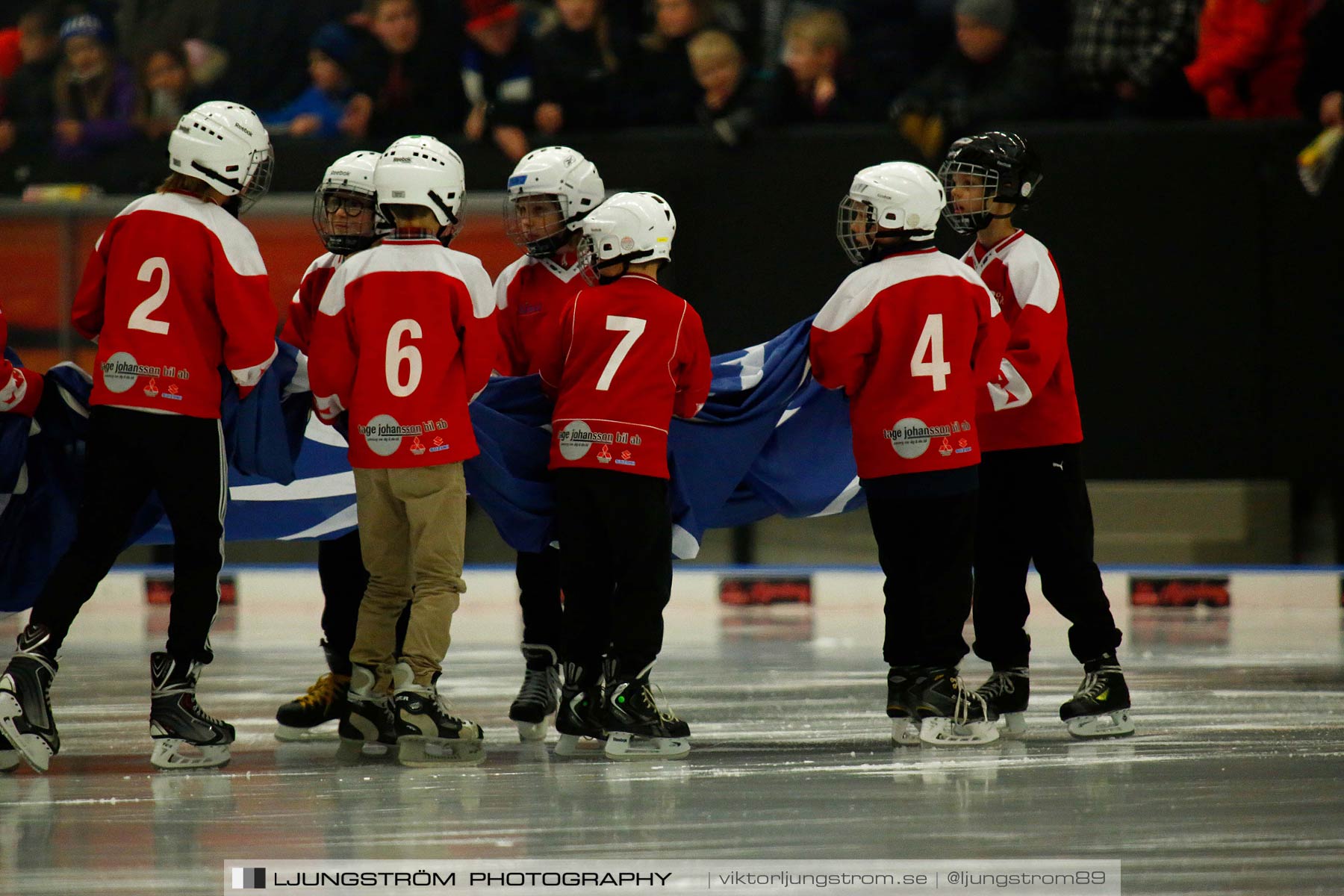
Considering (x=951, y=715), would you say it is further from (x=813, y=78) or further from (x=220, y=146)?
(x=813, y=78)

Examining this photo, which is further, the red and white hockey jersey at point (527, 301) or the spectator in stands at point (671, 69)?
the spectator in stands at point (671, 69)

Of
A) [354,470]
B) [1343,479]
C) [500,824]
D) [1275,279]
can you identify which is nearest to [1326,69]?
[1275,279]

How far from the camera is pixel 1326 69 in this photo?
320 inches

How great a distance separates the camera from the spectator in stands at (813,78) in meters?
8.60

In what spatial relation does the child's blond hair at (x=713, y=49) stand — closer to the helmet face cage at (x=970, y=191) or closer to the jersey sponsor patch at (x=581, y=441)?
the helmet face cage at (x=970, y=191)

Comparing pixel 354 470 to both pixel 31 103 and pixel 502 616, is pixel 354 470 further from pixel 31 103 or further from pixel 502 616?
pixel 31 103

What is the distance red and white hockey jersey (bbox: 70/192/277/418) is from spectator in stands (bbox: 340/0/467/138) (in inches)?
185

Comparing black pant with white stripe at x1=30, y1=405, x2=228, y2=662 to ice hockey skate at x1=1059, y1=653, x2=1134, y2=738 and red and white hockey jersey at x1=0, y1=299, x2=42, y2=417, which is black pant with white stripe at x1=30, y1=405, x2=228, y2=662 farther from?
ice hockey skate at x1=1059, y1=653, x2=1134, y2=738

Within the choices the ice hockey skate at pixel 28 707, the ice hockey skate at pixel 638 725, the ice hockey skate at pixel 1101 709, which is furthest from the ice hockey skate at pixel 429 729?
the ice hockey skate at pixel 1101 709

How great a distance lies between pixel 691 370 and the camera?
15.1 feet

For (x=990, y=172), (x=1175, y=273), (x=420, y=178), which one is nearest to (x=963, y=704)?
(x=990, y=172)

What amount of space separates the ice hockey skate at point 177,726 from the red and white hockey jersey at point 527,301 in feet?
4.64

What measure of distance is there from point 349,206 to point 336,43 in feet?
16.8

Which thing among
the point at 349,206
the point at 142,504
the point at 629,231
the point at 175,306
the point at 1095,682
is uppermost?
the point at 349,206
